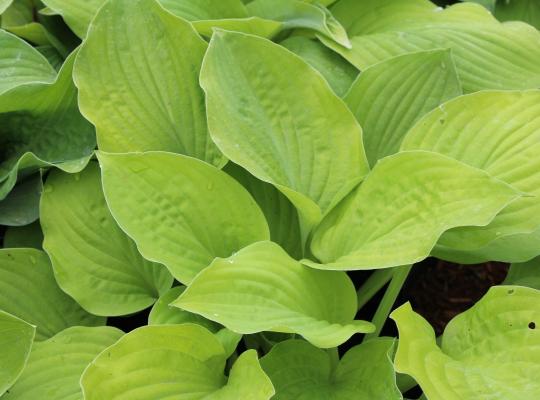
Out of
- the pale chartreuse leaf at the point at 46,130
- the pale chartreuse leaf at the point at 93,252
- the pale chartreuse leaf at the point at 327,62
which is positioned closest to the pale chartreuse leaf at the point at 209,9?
the pale chartreuse leaf at the point at 327,62

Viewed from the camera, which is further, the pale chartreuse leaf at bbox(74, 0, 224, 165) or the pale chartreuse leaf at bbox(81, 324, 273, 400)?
the pale chartreuse leaf at bbox(74, 0, 224, 165)

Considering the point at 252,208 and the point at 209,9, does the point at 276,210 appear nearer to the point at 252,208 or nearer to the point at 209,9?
the point at 252,208

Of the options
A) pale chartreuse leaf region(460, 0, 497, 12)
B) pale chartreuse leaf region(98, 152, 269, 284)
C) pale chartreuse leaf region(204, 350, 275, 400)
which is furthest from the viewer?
pale chartreuse leaf region(460, 0, 497, 12)

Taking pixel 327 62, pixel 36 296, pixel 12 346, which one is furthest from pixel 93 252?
pixel 327 62

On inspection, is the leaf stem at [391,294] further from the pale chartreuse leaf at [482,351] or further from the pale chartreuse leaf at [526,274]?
the pale chartreuse leaf at [526,274]

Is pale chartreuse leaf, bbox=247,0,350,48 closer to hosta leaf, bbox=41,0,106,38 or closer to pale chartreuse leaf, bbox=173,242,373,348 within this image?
hosta leaf, bbox=41,0,106,38

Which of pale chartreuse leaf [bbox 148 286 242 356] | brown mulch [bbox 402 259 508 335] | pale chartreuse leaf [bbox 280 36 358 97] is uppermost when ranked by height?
pale chartreuse leaf [bbox 280 36 358 97]

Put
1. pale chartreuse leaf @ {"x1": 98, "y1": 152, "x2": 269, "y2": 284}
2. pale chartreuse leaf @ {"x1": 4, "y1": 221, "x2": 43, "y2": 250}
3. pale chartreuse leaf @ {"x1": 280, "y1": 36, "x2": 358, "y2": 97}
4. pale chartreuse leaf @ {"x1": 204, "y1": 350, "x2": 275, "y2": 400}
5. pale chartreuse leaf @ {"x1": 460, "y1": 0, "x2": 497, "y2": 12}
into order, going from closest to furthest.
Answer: pale chartreuse leaf @ {"x1": 204, "y1": 350, "x2": 275, "y2": 400}
pale chartreuse leaf @ {"x1": 98, "y1": 152, "x2": 269, "y2": 284}
pale chartreuse leaf @ {"x1": 4, "y1": 221, "x2": 43, "y2": 250}
pale chartreuse leaf @ {"x1": 280, "y1": 36, "x2": 358, "y2": 97}
pale chartreuse leaf @ {"x1": 460, "y1": 0, "x2": 497, "y2": 12}

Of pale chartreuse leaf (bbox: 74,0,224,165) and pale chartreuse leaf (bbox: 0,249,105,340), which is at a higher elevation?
pale chartreuse leaf (bbox: 74,0,224,165)

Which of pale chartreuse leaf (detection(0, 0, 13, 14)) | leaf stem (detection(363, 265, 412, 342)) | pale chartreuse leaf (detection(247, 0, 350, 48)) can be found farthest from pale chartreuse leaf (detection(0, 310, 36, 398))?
pale chartreuse leaf (detection(247, 0, 350, 48))
